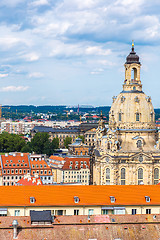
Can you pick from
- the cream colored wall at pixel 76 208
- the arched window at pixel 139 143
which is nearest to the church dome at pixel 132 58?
the arched window at pixel 139 143

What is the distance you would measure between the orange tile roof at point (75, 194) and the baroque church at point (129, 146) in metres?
33.5

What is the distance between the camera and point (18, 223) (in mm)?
56312

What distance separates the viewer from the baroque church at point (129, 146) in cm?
11256

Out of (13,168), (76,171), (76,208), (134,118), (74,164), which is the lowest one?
(76,208)

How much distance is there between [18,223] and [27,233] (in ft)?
5.60

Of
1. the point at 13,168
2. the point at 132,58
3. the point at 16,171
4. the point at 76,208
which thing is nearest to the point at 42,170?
the point at 16,171

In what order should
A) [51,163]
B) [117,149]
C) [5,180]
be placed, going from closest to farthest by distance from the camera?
1. [117,149]
2. [5,180]
3. [51,163]

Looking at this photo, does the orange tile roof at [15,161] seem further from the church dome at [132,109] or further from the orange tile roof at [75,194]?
the orange tile roof at [75,194]

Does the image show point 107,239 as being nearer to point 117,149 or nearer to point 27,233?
point 27,233

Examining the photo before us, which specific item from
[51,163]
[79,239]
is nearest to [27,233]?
[79,239]

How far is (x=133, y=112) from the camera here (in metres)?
115

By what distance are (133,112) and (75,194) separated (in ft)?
141

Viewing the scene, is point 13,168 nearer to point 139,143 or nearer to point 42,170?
point 42,170

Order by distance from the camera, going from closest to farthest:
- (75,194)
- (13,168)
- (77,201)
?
(77,201)
(75,194)
(13,168)
